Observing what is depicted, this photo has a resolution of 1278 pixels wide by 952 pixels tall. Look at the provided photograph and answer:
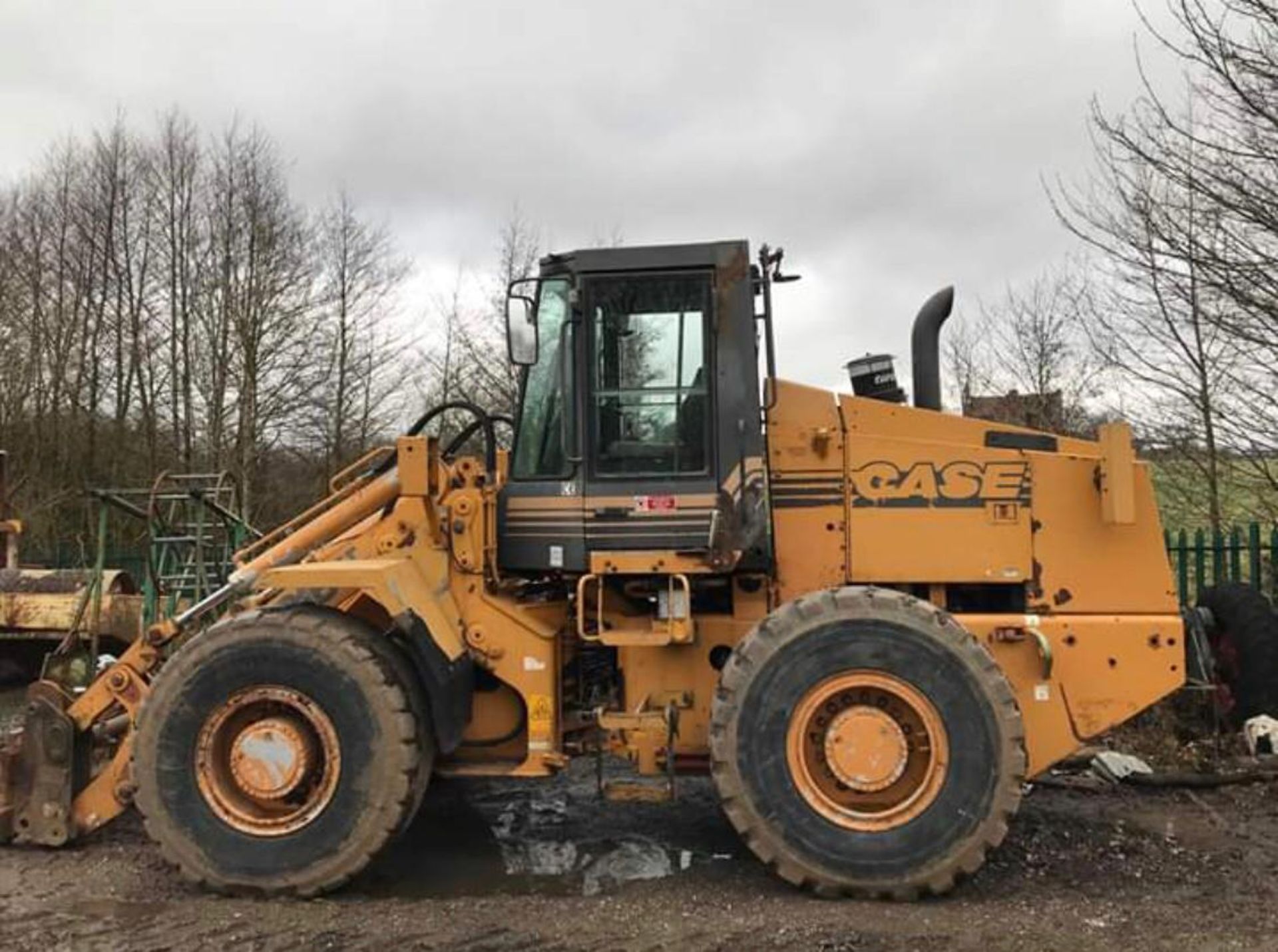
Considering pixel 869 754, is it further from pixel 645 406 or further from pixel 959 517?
pixel 645 406

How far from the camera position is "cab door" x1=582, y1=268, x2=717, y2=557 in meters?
5.25

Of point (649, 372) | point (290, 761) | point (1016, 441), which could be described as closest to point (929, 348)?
point (1016, 441)

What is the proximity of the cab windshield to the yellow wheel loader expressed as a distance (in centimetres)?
1

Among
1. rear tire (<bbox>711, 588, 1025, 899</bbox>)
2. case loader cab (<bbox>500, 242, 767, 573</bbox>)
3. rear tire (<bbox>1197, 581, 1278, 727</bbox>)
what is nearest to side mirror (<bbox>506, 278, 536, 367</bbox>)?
case loader cab (<bbox>500, 242, 767, 573</bbox>)

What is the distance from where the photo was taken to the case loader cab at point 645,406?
5.22 metres

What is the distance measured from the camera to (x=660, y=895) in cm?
489

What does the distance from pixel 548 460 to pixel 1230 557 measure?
7.00 meters

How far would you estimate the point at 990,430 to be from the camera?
546 cm

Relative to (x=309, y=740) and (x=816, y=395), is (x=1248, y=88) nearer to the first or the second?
(x=816, y=395)

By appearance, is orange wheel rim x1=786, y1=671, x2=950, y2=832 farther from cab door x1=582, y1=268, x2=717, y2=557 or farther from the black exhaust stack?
the black exhaust stack

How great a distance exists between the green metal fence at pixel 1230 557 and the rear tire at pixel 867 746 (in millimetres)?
5291

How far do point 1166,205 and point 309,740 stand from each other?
8391 millimetres

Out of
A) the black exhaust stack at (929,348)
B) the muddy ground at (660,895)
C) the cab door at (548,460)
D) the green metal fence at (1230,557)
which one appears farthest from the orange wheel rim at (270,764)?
the green metal fence at (1230,557)

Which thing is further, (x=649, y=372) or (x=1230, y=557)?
(x=1230, y=557)
